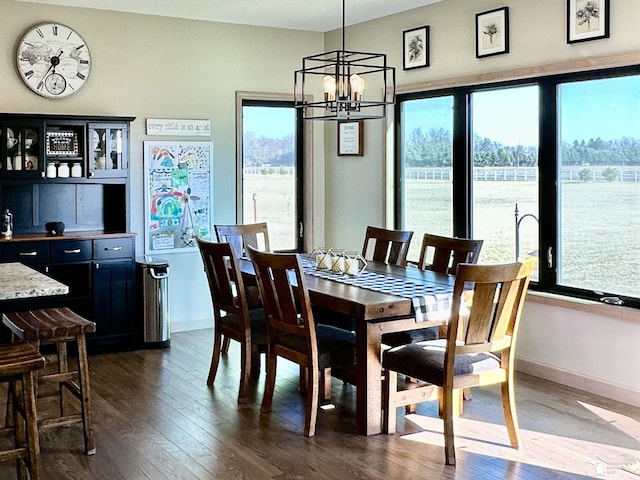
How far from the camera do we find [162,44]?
21.8ft

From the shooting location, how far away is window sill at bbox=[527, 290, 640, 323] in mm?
4707

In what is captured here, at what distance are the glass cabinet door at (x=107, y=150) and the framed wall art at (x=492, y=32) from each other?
9.61ft

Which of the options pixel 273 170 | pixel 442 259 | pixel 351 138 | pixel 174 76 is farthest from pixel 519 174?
pixel 174 76

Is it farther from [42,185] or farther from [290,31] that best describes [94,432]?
[290,31]

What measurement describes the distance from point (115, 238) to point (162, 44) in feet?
5.92

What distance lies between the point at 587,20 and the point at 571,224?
1355mm

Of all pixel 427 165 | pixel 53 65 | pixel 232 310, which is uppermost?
pixel 53 65

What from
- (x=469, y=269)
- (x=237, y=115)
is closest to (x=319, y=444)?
(x=469, y=269)

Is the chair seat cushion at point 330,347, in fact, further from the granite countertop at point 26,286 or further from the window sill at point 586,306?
the window sill at point 586,306

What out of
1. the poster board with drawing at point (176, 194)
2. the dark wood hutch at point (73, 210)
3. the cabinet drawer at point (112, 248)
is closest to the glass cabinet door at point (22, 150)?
the dark wood hutch at point (73, 210)

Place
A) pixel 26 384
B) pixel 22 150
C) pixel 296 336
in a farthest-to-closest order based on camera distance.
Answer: pixel 22 150, pixel 296 336, pixel 26 384

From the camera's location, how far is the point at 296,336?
14.4ft

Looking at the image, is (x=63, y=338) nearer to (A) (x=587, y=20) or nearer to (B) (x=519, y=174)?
(B) (x=519, y=174)

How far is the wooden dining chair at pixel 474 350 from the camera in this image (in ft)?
12.0
